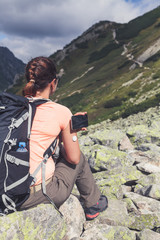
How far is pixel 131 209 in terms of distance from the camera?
452 centimetres

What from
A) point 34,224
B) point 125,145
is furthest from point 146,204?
point 125,145

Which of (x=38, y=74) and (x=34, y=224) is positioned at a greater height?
(x=38, y=74)

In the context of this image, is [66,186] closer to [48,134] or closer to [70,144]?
[70,144]

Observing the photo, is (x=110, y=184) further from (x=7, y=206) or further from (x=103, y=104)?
(x=103, y=104)

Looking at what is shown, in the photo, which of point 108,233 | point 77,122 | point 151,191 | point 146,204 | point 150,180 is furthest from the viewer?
point 150,180

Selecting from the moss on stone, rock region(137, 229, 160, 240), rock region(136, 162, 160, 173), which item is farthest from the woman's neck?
rock region(136, 162, 160, 173)

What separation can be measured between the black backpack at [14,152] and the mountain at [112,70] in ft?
79.2

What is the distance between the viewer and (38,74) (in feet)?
10.4

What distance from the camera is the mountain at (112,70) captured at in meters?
37.7

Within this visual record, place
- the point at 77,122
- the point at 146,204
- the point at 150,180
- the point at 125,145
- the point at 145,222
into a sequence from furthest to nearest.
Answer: the point at 125,145
the point at 150,180
the point at 146,204
the point at 145,222
the point at 77,122

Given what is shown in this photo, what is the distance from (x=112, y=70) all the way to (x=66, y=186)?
67342mm

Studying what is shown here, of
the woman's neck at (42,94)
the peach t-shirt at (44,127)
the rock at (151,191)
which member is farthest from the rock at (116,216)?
the woman's neck at (42,94)

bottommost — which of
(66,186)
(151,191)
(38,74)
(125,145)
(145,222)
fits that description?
(145,222)

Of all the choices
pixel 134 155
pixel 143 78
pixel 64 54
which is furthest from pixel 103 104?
pixel 64 54
